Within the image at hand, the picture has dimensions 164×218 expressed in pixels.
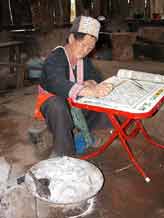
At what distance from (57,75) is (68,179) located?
3.09ft

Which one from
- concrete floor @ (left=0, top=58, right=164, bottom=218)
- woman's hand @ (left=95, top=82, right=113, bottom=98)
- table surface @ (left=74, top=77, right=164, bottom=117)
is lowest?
concrete floor @ (left=0, top=58, right=164, bottom=218)

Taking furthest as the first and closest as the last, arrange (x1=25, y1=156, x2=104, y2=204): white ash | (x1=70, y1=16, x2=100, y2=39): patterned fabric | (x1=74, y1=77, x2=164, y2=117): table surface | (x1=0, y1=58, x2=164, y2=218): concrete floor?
(x1=70, y1=16, x2=100, y2=39): patterned fabric < (x1=0, y1=58, x2=164, y2=218): concrete floor < (x1=74, y1=77, x2=164, y2=117): table surface < (x1=25, y1=156, x2=104, y2=204): white ash

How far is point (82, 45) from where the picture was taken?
247 centimetres

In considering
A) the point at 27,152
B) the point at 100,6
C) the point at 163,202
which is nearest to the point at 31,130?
the point at 27,152

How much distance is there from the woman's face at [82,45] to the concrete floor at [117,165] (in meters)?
1.07

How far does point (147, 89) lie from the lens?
241cm

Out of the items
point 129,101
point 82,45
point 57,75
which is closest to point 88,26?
point 82,45

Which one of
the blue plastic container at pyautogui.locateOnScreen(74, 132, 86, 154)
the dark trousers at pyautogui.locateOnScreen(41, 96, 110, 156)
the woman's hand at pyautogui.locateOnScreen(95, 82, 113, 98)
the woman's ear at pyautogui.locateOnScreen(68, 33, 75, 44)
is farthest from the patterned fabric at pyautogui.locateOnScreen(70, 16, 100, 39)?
the blue plastic container at pyautogui.locateOnScreen(74, 132, 86, 154)

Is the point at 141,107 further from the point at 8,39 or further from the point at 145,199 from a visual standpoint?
the point at 8,39

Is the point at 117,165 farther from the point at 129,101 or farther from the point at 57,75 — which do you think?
the point at 57,75

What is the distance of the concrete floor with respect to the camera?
87.3 inches

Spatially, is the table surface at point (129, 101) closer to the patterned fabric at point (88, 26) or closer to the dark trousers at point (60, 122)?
the dark trousers at point (60, 122)

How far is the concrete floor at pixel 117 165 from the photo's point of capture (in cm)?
222

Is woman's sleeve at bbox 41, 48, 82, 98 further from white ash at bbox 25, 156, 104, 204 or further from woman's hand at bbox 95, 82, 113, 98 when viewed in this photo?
white ash at bbox 25, 156, 104, 204
